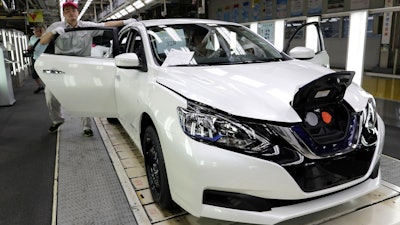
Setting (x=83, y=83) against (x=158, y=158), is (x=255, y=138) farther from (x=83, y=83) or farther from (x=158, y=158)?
(x=83, y=83)

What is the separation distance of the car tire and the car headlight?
44 cm

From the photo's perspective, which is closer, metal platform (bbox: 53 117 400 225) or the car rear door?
metal platform (bbox: 53 117 400 225)

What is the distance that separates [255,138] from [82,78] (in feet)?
7.94

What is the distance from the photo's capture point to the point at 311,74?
2289 millimetres

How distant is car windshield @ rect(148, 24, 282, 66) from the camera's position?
8.54ft

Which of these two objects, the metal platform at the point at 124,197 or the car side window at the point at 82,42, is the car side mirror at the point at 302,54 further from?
the car side window at the point at 82,42

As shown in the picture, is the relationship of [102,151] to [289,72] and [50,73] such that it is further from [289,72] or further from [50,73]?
[289,72]

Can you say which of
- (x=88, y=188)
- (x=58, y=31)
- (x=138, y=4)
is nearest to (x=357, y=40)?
(x=58, y=31)

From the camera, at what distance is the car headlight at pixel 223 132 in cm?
170

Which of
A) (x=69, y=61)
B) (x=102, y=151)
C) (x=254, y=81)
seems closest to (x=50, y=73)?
(x=69, y=61)

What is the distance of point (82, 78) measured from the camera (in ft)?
11.5

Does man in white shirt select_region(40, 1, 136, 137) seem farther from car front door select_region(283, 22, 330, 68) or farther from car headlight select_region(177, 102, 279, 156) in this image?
car headlight select_region(177, 102, 279, 156)

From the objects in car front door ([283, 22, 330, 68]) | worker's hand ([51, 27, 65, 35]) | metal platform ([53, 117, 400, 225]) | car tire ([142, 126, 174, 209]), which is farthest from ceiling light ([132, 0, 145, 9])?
car tire ([142, 126, 174, 209])

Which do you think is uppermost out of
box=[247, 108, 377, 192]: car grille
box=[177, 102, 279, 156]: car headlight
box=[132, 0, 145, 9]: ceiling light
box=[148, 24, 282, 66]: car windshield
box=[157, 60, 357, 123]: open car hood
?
box=[132, 0, 145, 9]: ceiling light
